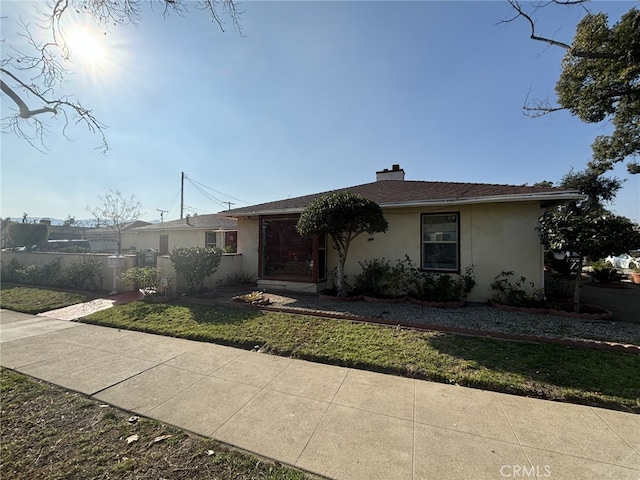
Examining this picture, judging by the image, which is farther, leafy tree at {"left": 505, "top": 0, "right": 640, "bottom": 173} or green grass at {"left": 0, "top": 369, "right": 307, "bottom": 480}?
leafy tree at {"left": 505, "top": 0, "right": 640, "bottom": 173}

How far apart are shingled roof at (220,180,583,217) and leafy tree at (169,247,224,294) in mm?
2214

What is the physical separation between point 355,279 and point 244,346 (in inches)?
180

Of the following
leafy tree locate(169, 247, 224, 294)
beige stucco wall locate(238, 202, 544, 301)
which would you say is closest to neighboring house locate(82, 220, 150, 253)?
leafy tree locate(169, 247, 224, 294)

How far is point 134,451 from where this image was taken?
8.06ft

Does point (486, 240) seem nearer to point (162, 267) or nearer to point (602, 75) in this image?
point (602, 75)

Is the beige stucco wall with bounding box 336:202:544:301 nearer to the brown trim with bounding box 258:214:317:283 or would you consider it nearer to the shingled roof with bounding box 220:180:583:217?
the shingled roof with bounding box 220:180:583:217

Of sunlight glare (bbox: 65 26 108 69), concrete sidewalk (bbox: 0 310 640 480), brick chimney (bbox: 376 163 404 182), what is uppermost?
sunlight glare (bbox: 65 26 108 69)

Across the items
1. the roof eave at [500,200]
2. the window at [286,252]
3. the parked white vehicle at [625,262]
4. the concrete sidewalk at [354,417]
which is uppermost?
the roof eave at [500,200]

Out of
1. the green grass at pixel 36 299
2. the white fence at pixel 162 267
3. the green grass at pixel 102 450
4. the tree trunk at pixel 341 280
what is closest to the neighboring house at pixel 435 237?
the tree trunk at pixel 341 280

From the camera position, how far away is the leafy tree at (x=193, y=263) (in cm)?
855

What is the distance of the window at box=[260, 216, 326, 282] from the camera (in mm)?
9492

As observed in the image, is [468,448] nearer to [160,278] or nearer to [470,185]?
[470,185]

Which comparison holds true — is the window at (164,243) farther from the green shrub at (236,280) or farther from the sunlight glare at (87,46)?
the sunlight glare at (87,46)

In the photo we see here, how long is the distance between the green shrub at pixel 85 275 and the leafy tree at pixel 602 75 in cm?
1641
